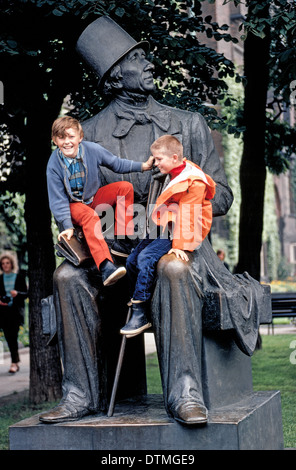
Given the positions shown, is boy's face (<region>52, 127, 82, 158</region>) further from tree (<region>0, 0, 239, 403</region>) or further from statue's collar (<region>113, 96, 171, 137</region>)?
tree (<region>0, 0, 239, 403</region>)

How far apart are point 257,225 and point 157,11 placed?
472cm

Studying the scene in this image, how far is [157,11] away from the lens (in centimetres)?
888

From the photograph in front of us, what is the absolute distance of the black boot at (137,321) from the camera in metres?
4.45

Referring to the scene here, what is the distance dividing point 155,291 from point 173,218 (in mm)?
420

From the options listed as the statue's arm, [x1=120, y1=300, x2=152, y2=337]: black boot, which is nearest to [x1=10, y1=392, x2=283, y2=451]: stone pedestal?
[x1=120, y1=300, x2=152, y2=337]: black boot

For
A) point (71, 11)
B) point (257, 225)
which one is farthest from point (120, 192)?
point (257, 225)

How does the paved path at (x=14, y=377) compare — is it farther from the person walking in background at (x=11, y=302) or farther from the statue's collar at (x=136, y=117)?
the statue's collar at (x=136, y=117)

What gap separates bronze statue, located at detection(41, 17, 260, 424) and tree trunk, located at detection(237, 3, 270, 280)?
6.91m

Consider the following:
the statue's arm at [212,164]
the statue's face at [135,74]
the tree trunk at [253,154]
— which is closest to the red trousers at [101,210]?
the statue's arm at [212,164]

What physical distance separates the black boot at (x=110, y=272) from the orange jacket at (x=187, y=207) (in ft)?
1.04

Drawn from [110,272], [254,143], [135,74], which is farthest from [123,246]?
[254,143]

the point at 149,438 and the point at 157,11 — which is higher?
the point at 157,11

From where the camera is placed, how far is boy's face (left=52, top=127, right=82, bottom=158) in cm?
466

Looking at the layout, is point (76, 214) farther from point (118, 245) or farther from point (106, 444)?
point (106, 444)
